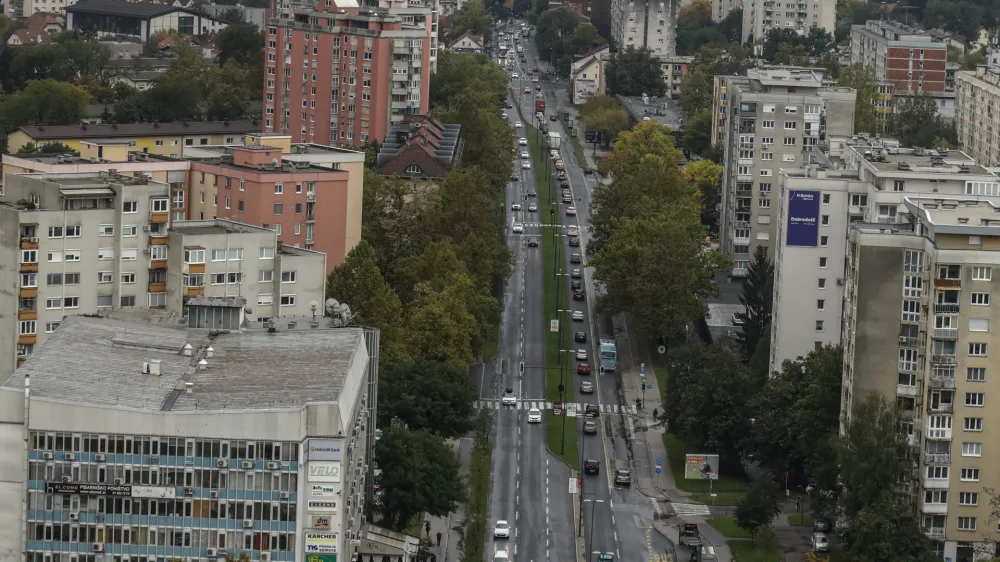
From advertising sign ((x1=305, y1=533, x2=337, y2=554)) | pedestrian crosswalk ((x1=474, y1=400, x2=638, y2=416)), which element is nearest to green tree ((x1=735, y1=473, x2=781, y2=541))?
pedestrian crosswalk ((x1=474, y1=400, x2=638, y2=416))

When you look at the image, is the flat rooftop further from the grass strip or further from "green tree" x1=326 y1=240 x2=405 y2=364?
"green tree" x1=326 y1=240 x2=405 y2=364

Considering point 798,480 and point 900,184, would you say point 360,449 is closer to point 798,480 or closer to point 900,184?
point 798,480

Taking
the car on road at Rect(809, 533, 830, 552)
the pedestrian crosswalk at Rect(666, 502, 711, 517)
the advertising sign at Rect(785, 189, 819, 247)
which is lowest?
the pedestrian crosswalk at Rect(666, 502, 711, 517)

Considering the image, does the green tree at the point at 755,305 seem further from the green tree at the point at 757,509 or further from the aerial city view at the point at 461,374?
the green tree at the point at 757,509

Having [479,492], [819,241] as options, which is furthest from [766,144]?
[479,492]

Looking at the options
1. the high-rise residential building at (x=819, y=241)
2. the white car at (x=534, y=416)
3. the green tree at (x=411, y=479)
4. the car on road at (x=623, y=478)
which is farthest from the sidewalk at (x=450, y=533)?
the high-rise residential building at (x=819, y=241)

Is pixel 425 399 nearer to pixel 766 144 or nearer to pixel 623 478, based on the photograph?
pixel 623 478

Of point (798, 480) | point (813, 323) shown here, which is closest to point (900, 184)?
point (813, 323)
